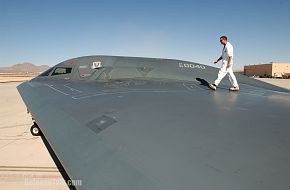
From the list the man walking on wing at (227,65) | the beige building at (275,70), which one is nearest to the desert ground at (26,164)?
the man walking on wing at (227,65)

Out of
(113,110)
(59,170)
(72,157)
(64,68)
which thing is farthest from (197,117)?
(64,68)

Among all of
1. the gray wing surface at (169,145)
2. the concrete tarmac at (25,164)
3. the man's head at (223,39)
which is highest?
the man's head at (223,39)

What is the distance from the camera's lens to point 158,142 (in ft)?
6.73

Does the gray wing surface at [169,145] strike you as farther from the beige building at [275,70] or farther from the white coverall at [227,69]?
the beige building at [275,70]

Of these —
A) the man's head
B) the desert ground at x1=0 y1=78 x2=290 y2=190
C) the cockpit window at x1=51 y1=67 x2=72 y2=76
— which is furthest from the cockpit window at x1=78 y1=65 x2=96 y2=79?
the man's head

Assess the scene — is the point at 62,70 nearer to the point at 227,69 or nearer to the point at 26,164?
the point at 26,164

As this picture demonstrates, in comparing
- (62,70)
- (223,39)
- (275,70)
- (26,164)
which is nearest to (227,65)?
(223,39)

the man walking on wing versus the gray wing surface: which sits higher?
the man walking on wing

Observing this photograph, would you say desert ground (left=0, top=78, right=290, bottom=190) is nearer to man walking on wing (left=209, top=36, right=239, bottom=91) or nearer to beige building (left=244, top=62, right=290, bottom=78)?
man walking on wing (left=209, top=36, right=239, bottom=91)

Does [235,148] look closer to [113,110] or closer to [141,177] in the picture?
[141,177]

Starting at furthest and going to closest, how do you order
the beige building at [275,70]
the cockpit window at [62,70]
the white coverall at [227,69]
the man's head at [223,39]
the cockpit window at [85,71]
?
1. the beige building at [275,70]
2. the cockpit window at [62,70]
3. the cockpit window at [85,71]
4. the man's head at [223,39]
5. the white coverall at [227,69]

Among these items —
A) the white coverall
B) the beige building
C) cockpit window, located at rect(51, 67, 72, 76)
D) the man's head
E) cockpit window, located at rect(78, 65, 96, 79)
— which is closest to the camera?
the white coverall

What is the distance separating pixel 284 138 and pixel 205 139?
2.47 feet

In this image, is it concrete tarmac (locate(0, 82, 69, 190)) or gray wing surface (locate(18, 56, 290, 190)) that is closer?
gray wing surface (locate(18, 56, 290, 190))
